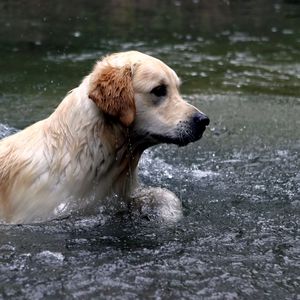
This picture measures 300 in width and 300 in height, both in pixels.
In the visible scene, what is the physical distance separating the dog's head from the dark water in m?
0.77

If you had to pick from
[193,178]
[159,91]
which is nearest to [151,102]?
[159,91]

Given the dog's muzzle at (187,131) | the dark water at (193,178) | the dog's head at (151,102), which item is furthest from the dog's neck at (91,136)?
the dark water at (193,178)

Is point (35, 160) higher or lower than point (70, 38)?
higher

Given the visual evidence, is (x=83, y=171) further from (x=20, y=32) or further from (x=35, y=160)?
(x=20, y=32)

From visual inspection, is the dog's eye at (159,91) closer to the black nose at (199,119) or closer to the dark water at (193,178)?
the black nose at (199,119)

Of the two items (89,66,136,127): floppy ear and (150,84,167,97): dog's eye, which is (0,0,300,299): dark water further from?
(150,84,167,97): dog's eye

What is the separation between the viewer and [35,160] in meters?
5.73

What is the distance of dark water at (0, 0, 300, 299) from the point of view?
4.80 m

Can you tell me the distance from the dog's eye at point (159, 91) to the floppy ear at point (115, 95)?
21 cm

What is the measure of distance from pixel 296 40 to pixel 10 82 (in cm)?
670

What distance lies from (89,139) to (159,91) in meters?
0.67

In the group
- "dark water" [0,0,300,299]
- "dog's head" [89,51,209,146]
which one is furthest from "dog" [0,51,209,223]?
"dark water" [0,0,300,299]

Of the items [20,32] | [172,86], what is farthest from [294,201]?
[20,32]

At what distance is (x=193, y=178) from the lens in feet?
24.1
